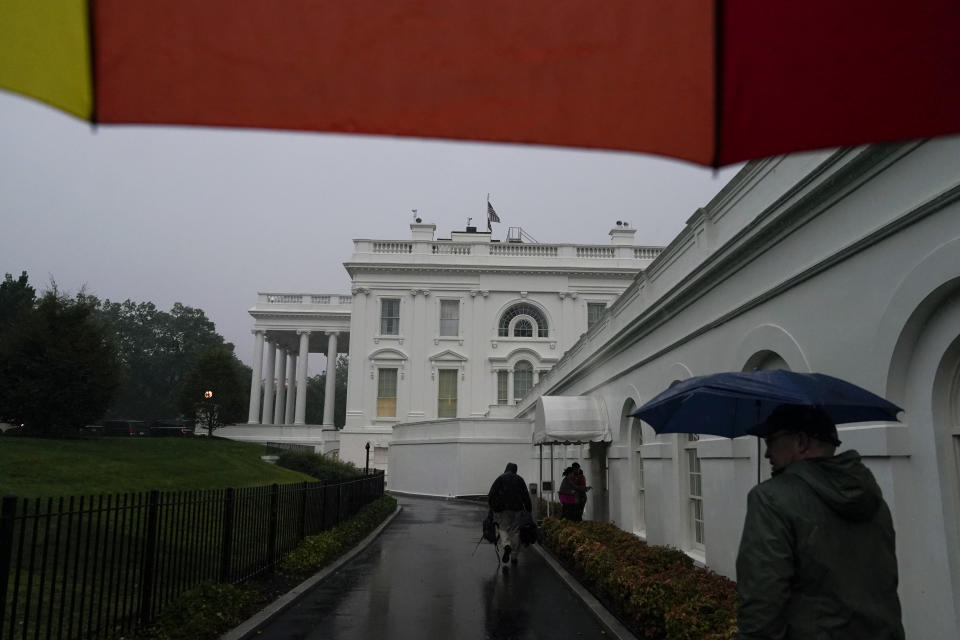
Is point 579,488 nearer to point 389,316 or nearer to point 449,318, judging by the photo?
point 449,318

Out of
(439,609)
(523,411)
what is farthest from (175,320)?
(439,609)

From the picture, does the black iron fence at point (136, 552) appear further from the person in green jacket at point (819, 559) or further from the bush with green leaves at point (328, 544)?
the person in green jacket at point (819, 559)

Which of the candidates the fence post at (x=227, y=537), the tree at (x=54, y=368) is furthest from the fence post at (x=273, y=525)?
the tree at (x=54, y=368)

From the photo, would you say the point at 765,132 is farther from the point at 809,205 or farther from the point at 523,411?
the point at 523,411

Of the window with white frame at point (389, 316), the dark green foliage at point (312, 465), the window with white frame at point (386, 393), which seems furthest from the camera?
the window with white frame at point (389, 316)

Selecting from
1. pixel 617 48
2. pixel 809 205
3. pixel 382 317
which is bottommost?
pixel 617 48

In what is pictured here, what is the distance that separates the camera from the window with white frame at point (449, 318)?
44312 mm

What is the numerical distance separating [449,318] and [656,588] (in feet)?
121

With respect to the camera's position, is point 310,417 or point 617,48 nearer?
point 617,48

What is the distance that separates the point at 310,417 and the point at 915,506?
89.5 m

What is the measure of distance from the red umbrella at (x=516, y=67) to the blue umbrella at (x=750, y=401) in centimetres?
306

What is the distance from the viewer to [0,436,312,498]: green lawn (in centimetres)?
1603

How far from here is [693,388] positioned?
18.1 ft

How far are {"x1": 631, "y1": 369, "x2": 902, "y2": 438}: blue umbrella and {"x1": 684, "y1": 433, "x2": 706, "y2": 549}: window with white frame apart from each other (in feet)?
15.3
